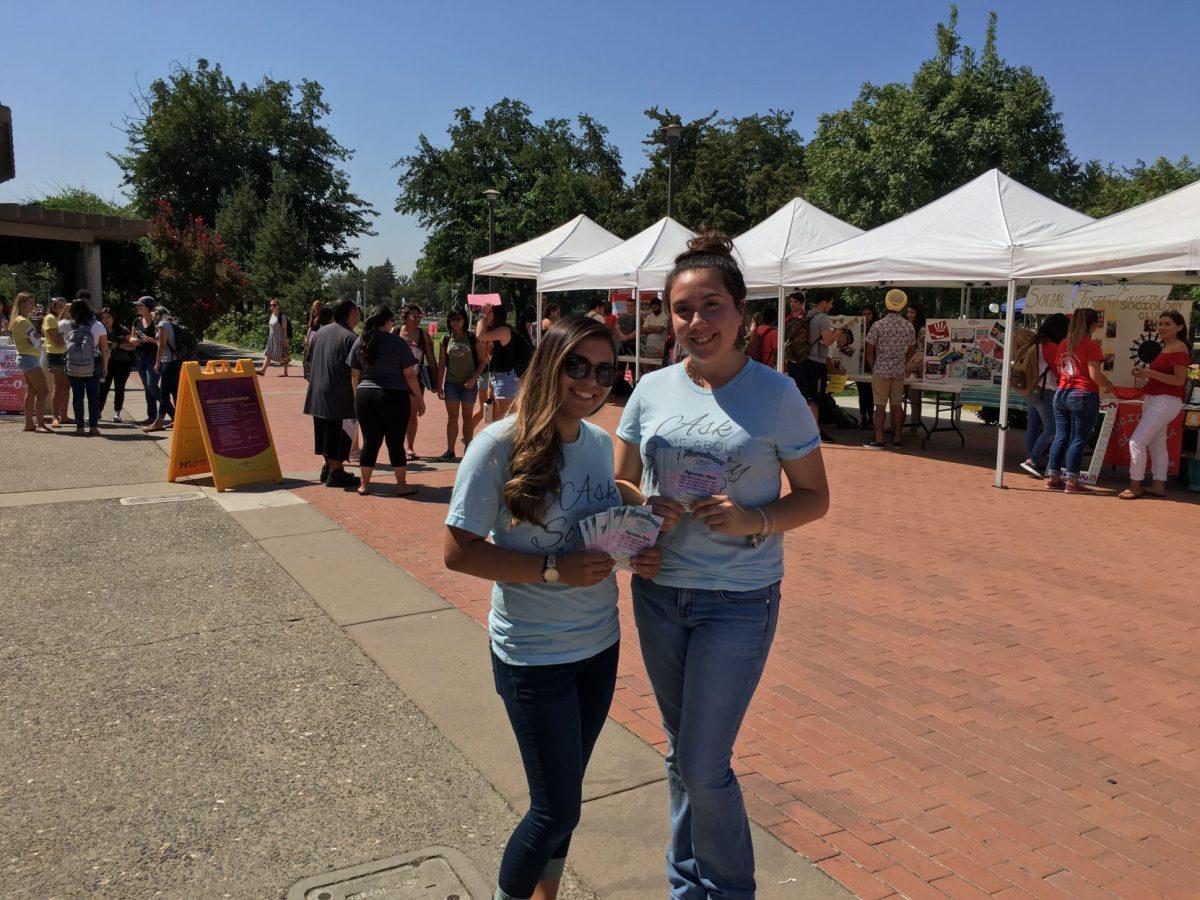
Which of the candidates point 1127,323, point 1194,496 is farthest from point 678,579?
point 1127,323

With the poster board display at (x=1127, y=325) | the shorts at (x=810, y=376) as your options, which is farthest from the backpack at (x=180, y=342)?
the poster board display at (x=1127, y=325)

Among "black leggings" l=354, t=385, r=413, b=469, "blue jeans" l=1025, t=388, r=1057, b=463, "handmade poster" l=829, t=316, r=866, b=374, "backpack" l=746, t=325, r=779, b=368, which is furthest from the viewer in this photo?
"handmade poster" l=829, t=316, r=866, b=374

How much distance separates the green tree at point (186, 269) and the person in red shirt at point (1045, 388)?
81.5ft

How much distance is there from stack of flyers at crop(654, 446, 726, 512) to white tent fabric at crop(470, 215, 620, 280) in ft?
51.6

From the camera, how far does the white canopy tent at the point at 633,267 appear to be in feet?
49.7

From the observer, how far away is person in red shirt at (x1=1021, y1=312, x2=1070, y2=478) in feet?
32.3

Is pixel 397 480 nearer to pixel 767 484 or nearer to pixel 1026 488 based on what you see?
pixel 1026 488

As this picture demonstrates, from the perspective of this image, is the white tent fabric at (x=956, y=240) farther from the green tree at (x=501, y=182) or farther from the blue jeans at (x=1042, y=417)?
the green tree at (x=501, y=182)

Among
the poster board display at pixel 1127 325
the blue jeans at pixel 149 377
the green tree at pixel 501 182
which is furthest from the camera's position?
the green tree at pixel 501 182

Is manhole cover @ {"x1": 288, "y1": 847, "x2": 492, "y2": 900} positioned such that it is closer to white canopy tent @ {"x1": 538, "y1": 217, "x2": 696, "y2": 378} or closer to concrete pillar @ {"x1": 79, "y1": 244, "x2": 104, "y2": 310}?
white canopy tent @ {"x1": 538, "y1": 217, "x2": 696, "y2": 378}

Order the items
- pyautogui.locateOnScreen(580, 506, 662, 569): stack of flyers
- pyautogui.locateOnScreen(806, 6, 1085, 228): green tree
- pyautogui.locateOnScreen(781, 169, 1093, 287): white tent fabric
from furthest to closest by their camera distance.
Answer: pyautogui.locateOnScreen(806, 6, 1085, 228): green tree
pyautogui.locateOnScreen(781, 169, 1093, 287): white tent fabric
pyautogui.locateOnScreen(580, 506, 662, 569): stack of flyers

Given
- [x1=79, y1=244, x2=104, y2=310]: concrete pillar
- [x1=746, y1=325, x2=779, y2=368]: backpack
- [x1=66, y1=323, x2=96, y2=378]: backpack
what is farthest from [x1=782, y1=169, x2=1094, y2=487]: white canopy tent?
[x1=79, y1=244, x2=104, y2=310]: concrete pillar

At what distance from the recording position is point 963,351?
13219mm

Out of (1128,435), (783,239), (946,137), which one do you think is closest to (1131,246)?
(1128,435)
